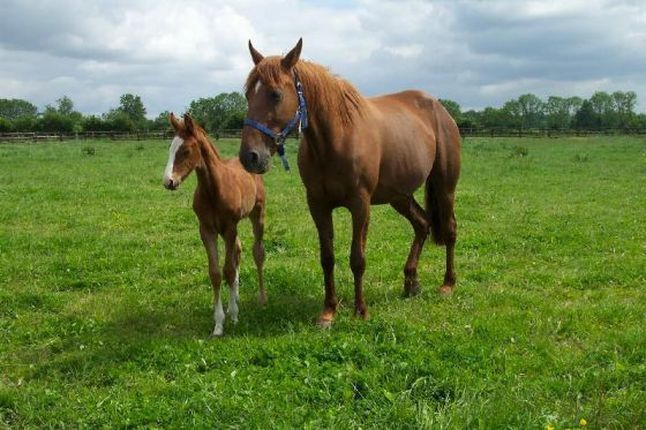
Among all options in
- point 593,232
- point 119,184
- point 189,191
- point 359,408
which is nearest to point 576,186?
point 593,232

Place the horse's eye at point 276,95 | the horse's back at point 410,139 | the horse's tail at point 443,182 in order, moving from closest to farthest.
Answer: the horse's eye at point 276,95 < the horse's back at point 410,139 < the horse's tail at point 443,182

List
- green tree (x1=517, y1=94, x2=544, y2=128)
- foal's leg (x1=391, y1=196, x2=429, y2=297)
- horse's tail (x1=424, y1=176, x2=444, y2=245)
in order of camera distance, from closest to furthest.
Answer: foal's leg (x1=391, y1=196, x2=429, y2=297), horse's tail (x1=424, y1=176, x2=444, y2=245), green tree (x1=517, y1=94, x2=544, y2=128)

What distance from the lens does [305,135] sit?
579cm

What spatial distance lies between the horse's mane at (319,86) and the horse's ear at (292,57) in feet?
0.17

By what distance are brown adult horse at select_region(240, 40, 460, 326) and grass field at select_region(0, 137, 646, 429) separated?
0.71 m

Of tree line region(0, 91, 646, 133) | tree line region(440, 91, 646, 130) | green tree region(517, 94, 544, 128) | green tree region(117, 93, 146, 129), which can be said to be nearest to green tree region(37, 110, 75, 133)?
tree line region(0, 91, 646, 133)

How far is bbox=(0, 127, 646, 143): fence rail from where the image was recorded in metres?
54.7

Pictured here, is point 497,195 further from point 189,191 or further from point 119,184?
point 119,184

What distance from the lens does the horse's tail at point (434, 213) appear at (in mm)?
7672

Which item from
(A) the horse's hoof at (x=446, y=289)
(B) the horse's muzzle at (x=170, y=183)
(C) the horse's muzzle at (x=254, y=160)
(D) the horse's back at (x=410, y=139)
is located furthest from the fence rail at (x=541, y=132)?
(C) the horse's muzzle at (x=254, y=160)

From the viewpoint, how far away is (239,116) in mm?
55688

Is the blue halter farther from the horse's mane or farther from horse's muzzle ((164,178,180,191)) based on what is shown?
horse's muzzle ((164,178,180,191))

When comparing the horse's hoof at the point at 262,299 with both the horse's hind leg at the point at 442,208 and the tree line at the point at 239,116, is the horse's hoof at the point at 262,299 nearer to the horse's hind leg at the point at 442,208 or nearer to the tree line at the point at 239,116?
the horse's hind leg at the point at 442,208

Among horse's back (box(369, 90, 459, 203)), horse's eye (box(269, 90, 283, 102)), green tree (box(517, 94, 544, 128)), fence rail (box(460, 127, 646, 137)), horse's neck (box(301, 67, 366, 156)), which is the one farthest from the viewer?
green tree (box(517, 94, 544, 128))
